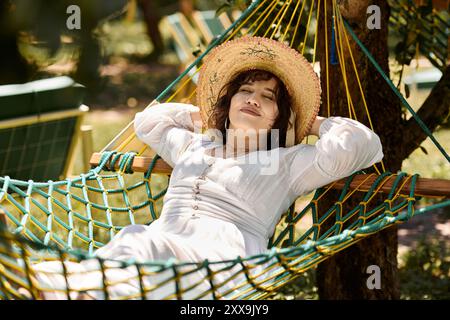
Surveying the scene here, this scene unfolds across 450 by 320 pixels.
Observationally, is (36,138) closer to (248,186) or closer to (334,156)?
(248,186)

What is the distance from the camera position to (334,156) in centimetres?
238

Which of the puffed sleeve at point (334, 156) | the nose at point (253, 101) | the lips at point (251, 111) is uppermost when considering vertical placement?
the nose at point (253, 101)

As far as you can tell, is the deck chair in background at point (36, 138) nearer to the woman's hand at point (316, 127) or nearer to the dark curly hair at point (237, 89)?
the dark curly hair at point (237, 89)

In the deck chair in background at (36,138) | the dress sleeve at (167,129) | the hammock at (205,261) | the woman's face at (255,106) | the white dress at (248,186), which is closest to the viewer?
the hammock at (205,261)

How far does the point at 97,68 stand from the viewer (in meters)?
0.62

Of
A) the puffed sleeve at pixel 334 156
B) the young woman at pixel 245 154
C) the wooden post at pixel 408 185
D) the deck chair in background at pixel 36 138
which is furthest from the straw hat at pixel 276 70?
A: the deck chair in background at pixel 36 138

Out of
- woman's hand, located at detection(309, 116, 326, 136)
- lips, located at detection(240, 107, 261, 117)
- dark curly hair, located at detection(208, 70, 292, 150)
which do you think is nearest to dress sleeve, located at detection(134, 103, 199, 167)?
dark curly hair, located at detection(208, 70, 292, 150)

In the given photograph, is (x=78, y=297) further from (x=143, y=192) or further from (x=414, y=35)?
(x=143, y=192)

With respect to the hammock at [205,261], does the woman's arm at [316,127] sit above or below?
above

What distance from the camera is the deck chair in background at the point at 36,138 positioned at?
13.3 ft

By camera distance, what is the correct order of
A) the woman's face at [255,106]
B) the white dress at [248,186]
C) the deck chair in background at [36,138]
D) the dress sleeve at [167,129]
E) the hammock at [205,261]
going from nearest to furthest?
the hammock at [205,261], the white dress at [248,186], the woman's face at [255,106], the dress sleeve at [167,129], the deck chair in background at [36,138]

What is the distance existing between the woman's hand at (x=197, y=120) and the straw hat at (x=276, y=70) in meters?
0.04

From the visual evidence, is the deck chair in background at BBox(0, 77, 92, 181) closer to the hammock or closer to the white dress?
the hammock
